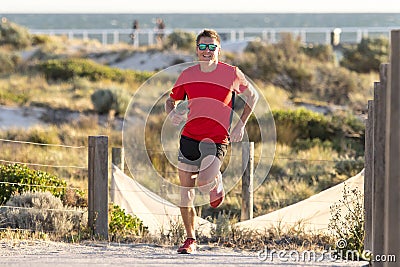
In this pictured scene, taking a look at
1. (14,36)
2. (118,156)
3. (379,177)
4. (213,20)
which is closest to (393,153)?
(379,177)

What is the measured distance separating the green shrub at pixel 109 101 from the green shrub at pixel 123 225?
11807mm

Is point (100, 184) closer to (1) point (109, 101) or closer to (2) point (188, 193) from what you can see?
(2) point (188, 193)

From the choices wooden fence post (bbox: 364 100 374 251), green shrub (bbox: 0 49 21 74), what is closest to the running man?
wooden fence post (bbox: 364 100 374 251)

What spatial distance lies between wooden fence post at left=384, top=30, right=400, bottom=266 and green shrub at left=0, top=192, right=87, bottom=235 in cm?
377

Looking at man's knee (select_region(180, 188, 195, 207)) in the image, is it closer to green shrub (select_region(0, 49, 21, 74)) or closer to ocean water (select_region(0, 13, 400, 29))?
green shrub (select_region(0, 49, 21, 74))

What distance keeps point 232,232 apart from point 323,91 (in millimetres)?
17204

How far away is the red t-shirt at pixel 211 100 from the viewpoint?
6.64 m

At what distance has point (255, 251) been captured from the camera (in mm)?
7402

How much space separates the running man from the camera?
21.8 ft

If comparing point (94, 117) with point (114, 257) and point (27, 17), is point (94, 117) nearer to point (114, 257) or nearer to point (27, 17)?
point (114, 257)

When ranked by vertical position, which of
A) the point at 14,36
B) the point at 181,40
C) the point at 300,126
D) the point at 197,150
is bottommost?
the point at 197,150

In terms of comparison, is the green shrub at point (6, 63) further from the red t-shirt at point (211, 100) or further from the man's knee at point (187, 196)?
the red t-shirt at point (211, 100)

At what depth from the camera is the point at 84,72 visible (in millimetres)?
27203

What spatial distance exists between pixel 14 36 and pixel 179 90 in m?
31.4
